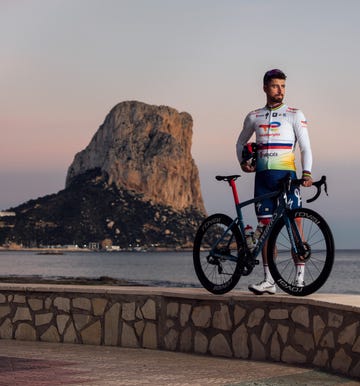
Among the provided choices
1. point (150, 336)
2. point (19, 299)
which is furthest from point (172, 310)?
point (19, 299)

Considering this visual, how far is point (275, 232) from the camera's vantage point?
32.0ft

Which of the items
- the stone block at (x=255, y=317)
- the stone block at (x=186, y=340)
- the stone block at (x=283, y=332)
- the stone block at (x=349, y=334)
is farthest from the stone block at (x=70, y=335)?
the stone block at (x=349, y=334)

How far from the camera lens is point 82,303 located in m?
11.2

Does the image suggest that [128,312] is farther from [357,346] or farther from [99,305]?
[357,346]

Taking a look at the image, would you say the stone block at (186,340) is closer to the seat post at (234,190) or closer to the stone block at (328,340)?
the seat post at (234,190)

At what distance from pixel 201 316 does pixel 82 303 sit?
168 centimetres

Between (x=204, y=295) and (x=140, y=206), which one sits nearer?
(x=204, y=295)

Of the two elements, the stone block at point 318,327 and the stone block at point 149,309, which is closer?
the stone block at point 318,327

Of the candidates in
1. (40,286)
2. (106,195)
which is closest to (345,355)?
(40,286)

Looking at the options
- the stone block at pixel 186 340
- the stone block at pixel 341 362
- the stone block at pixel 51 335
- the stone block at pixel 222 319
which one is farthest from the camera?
the stone block at pixel 51 335

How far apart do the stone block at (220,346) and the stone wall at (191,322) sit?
0.01 metres

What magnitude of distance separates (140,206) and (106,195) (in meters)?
8.70

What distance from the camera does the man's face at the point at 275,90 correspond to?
9.95 meters

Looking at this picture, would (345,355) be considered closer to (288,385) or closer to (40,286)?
(288,385)
